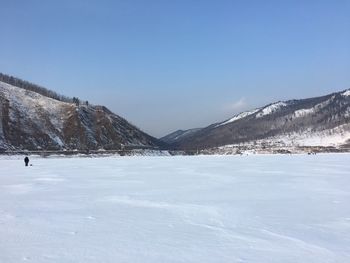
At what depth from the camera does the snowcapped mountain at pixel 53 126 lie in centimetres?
13412

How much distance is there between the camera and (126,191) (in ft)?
57.8

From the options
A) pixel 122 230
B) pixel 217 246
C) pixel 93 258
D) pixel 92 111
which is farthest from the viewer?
pixel 92 111

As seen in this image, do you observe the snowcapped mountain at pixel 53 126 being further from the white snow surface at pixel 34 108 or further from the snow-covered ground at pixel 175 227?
the snow-covered ground at pixel 175 227

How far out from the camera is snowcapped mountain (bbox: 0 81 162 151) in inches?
5281

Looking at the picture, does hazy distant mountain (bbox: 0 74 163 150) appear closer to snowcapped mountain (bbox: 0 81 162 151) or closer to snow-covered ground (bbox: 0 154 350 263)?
snowcapped mountain (bbox: 0 81 162 151)

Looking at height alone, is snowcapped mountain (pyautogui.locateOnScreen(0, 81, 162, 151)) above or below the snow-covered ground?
above

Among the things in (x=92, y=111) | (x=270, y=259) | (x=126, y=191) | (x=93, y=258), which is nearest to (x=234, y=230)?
(x=270, y=259)

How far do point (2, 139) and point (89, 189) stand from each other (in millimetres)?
117575

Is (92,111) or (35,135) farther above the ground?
(92,111)

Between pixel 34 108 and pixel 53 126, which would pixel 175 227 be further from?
pixel 34 108

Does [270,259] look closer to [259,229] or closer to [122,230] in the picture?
[259,229]

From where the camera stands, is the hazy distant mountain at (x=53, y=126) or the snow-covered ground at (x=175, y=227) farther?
the hazy distant mountain at (x=53, y=126)

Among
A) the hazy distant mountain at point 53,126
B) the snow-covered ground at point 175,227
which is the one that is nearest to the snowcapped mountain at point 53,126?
the hazy distant mountain at point 53,126

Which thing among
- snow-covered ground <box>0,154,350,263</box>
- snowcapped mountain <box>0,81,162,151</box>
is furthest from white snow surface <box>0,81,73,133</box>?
snow-covered ground <box>0,154,350,263</box>
